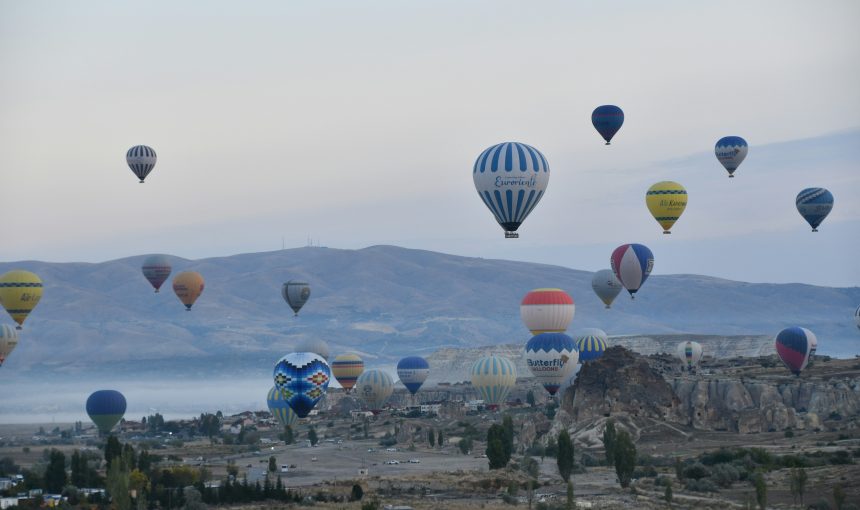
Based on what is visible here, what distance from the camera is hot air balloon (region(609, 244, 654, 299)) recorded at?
109 metres

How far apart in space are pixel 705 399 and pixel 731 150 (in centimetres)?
1917

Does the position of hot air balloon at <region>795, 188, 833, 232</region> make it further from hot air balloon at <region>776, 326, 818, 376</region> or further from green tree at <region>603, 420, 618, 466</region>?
green tree at <region>603, 420, 618, 466</region>

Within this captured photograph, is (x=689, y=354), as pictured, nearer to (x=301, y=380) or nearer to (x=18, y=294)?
(x=301, y=380)

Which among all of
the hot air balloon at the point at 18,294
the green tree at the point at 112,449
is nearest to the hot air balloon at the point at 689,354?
the hot air balloon at the point at 18,294

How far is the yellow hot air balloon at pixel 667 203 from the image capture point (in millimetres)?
104188

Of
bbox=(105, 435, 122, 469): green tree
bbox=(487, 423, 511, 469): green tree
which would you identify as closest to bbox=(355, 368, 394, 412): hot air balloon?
bbox=(487, 423, 511, 469): green tree

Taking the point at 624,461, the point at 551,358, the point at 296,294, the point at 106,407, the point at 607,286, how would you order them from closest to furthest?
the point at 624,461 < the point at 106,407 < the point at 551,358 < the point at 607,286 < the point at 296,294

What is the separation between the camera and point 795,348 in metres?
116

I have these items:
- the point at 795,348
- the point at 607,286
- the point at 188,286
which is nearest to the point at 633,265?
the point at 795,348

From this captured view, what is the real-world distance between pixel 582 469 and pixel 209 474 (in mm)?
20479

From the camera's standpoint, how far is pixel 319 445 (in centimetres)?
11481

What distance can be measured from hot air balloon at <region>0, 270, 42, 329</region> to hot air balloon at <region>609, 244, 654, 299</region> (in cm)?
4434

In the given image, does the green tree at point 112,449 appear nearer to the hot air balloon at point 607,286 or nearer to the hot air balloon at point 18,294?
the hot air balloon at point 18,294

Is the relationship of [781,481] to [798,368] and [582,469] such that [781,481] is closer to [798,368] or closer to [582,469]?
[582,469]
